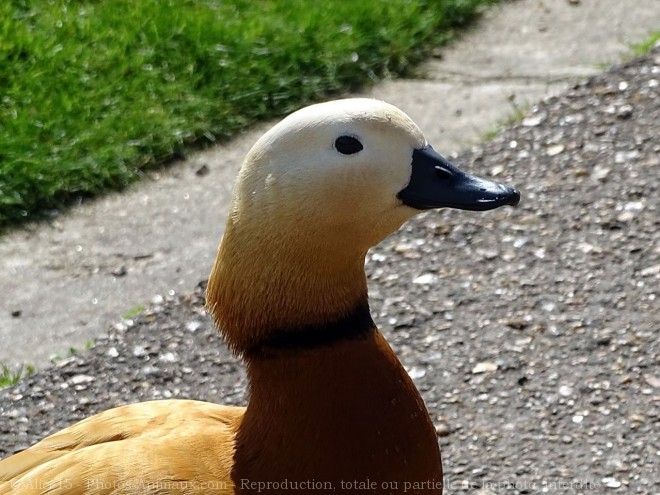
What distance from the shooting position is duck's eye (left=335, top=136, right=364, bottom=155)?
2.42 m

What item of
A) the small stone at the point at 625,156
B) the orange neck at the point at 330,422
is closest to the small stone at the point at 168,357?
the orange neck at the point at 330,422

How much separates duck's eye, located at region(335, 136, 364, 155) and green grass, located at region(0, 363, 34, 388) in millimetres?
2042

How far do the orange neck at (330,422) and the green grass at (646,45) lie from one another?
11.9 ft

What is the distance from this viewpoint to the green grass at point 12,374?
4.04m

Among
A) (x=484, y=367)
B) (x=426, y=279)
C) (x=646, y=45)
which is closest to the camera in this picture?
(x=484, y=367)

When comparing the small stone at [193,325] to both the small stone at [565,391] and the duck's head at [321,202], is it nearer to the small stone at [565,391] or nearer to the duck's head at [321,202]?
the small stone at [565,391]

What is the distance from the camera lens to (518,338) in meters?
4.06

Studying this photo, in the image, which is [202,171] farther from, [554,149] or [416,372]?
[416,372]

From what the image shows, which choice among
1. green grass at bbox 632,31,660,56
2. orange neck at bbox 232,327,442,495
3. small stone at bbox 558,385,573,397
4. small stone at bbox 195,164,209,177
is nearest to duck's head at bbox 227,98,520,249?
orange neck at bbox 232,327,442,495

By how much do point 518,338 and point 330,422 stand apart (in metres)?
1.60

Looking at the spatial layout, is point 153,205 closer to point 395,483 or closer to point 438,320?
point 438,320

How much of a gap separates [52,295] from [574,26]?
330 cm

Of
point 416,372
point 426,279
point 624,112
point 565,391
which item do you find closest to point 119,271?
point 426,279

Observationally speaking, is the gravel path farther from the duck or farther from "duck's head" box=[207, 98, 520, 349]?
"duck's head" box=[207, 98, 520, 349]
